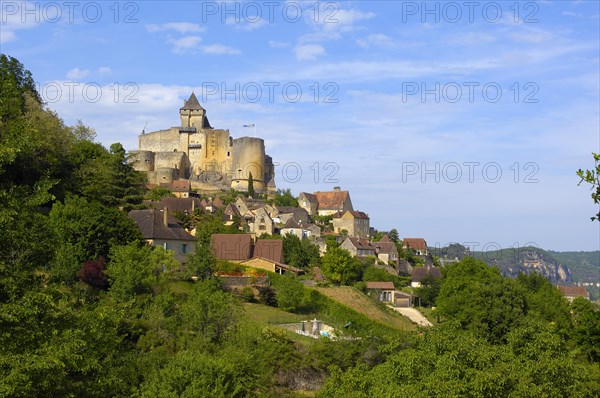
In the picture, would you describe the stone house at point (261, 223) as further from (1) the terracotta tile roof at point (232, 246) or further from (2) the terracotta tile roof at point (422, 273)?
(1) the terracotta tile roof at point (232, 246)

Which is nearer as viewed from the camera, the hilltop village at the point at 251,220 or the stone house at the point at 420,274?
the hilltop village at the point at 251,220

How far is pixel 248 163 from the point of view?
336 ft

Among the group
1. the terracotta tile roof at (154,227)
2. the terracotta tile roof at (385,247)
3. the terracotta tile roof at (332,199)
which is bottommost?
the terracotta tile roof at (385,247)

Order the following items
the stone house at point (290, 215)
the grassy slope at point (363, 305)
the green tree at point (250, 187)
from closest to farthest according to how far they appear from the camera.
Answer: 1. the grassy slope at point (363, 305)
2. the stone house at point (290, 215)
3. the green tree at point (250, 187)

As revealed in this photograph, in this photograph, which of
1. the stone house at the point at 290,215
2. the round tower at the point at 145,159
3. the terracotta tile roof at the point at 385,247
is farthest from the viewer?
the round tower at the point at 145,159

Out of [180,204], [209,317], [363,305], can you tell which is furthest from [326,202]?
[209,317]

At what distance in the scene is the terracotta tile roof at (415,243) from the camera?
9774 centimetres

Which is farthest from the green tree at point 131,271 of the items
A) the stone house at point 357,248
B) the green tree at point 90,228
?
the stone house at point 357,248

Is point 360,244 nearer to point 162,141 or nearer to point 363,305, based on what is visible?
point 363,305

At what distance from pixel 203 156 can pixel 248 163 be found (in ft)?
20.1

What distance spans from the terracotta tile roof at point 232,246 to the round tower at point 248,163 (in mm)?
45610

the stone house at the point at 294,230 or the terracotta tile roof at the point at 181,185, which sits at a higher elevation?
the terracotta tile roof at the point at 181,185

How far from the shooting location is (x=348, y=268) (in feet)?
210

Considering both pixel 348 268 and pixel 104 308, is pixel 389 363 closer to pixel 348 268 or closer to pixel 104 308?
pixel 104 308
